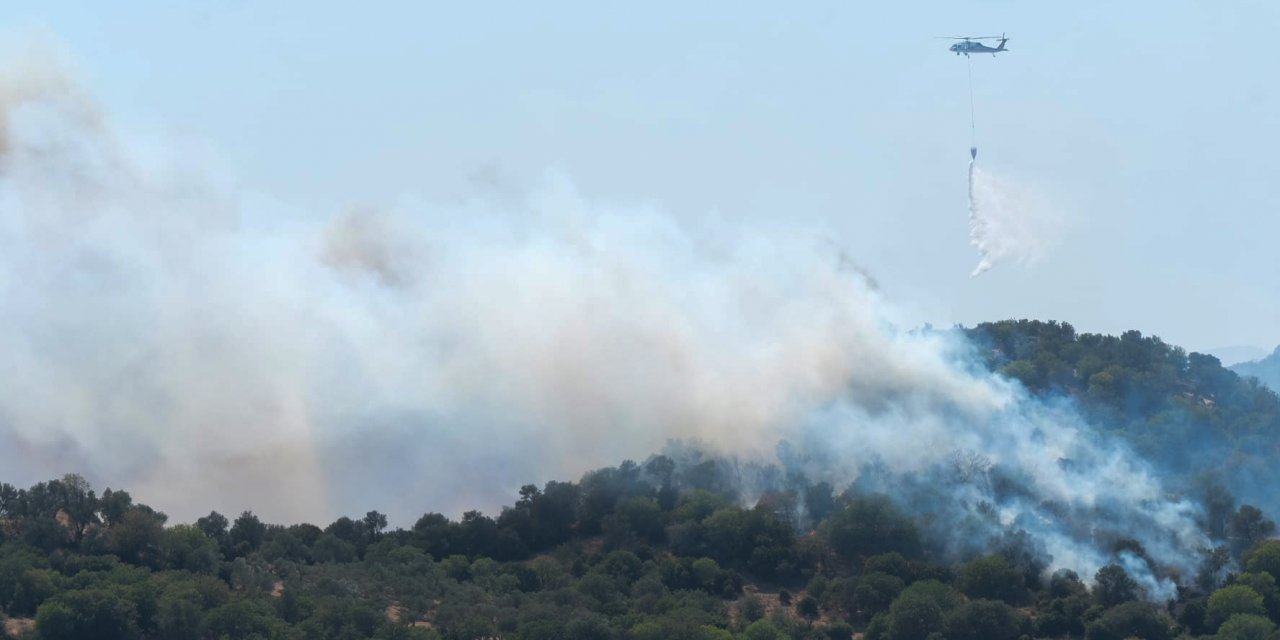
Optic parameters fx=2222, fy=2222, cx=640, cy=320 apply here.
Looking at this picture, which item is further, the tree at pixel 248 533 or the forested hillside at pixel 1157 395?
the forested hillside at pixel 1157 395

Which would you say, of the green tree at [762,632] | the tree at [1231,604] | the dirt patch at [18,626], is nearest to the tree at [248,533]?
the dirt patch at [18,626]

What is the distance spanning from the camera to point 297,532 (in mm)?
99375

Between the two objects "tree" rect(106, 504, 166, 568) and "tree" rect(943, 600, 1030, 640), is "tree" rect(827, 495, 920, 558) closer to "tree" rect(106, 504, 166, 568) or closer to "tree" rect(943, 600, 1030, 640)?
"tree" rect(943, 600, 1030, 640)

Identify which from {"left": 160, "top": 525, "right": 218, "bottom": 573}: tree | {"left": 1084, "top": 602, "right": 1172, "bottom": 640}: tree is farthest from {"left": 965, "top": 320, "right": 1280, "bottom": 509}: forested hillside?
{"left": 160, "top": 525, "right": 218, "bottom": 573}: tree

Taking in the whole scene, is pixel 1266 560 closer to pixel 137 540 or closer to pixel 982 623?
pixel 982 623

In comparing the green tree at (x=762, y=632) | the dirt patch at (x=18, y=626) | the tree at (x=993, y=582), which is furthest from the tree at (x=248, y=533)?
the tree at (x=993, y=582)

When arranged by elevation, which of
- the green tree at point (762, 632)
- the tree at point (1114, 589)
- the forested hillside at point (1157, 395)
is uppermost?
the forested hillside at point (1157, 395)

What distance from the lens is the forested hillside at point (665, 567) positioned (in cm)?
8638

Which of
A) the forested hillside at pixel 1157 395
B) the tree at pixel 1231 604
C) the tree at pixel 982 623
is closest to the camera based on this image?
the tree at pixel 982 623

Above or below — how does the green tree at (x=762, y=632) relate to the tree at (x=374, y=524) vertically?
below

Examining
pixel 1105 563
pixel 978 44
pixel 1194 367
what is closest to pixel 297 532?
pixel 1105 563

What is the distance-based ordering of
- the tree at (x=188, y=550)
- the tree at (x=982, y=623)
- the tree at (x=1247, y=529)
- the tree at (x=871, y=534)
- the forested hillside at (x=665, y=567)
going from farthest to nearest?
the tree at (x=871, y=534) → the tree at (x=1247, y=529) → the tree at (x=188, y=550) → the tree at (x=982, y=623) → the forested hillside at (x=665, y=567)

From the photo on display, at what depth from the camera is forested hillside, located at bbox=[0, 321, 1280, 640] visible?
86.4 metres

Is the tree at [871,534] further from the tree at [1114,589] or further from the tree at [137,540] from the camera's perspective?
the tree at [137,540]
